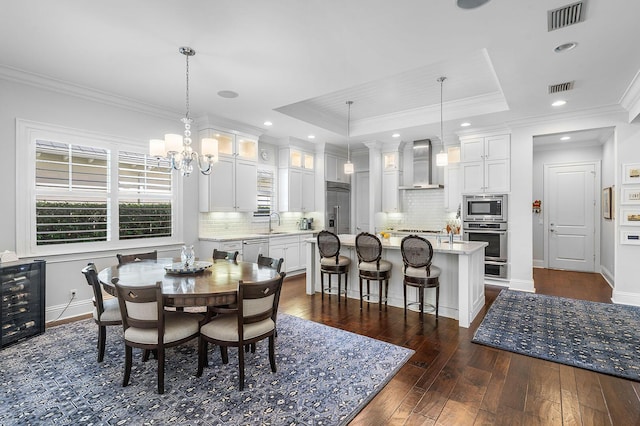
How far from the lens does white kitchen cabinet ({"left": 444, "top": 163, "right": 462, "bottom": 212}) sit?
6.64 metres

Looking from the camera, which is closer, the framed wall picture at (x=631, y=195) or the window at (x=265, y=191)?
the framed wall picture at (x=631, y=195)

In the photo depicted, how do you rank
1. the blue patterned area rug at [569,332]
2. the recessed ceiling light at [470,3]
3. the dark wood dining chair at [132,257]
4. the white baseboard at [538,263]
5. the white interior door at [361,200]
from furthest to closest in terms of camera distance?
the white interior door at [361,200] → the white baseboard at [538,263] → the dark wood dining chair at [132,257] → the blue patterned area rug at [569,332] → the recessed ceiling light at [470,3]

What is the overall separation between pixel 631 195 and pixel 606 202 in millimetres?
1826

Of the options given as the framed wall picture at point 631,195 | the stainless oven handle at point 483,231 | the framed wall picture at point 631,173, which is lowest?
the stainless oven handle at point 483,231

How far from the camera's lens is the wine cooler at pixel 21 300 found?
10.7ft

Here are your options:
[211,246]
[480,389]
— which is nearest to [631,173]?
[480,389]

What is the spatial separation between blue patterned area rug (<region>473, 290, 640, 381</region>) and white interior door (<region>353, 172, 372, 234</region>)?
4.00m

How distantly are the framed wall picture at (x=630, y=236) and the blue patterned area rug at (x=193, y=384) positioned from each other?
4102 millimetres

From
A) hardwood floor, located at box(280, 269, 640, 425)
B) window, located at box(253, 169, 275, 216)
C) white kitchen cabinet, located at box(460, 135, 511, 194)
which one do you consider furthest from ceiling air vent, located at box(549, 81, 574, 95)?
window, located at box(253, 169, 275, 216)

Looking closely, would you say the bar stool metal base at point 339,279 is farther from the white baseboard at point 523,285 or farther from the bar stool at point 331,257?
the white baseboard at point 523,285

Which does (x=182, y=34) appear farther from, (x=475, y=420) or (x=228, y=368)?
(x=475, y=420)

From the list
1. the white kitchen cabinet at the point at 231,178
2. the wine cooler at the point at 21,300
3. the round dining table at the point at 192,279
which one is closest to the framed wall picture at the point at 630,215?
the round dining table at the point at 192,279

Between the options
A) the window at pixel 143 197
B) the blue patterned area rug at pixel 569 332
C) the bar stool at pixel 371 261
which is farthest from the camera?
the window at pixel 143 197

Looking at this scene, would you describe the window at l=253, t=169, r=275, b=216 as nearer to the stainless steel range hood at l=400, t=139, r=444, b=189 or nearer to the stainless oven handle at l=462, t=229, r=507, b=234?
the stainless steel range hood at l=400, t=139, r=444, b=189
